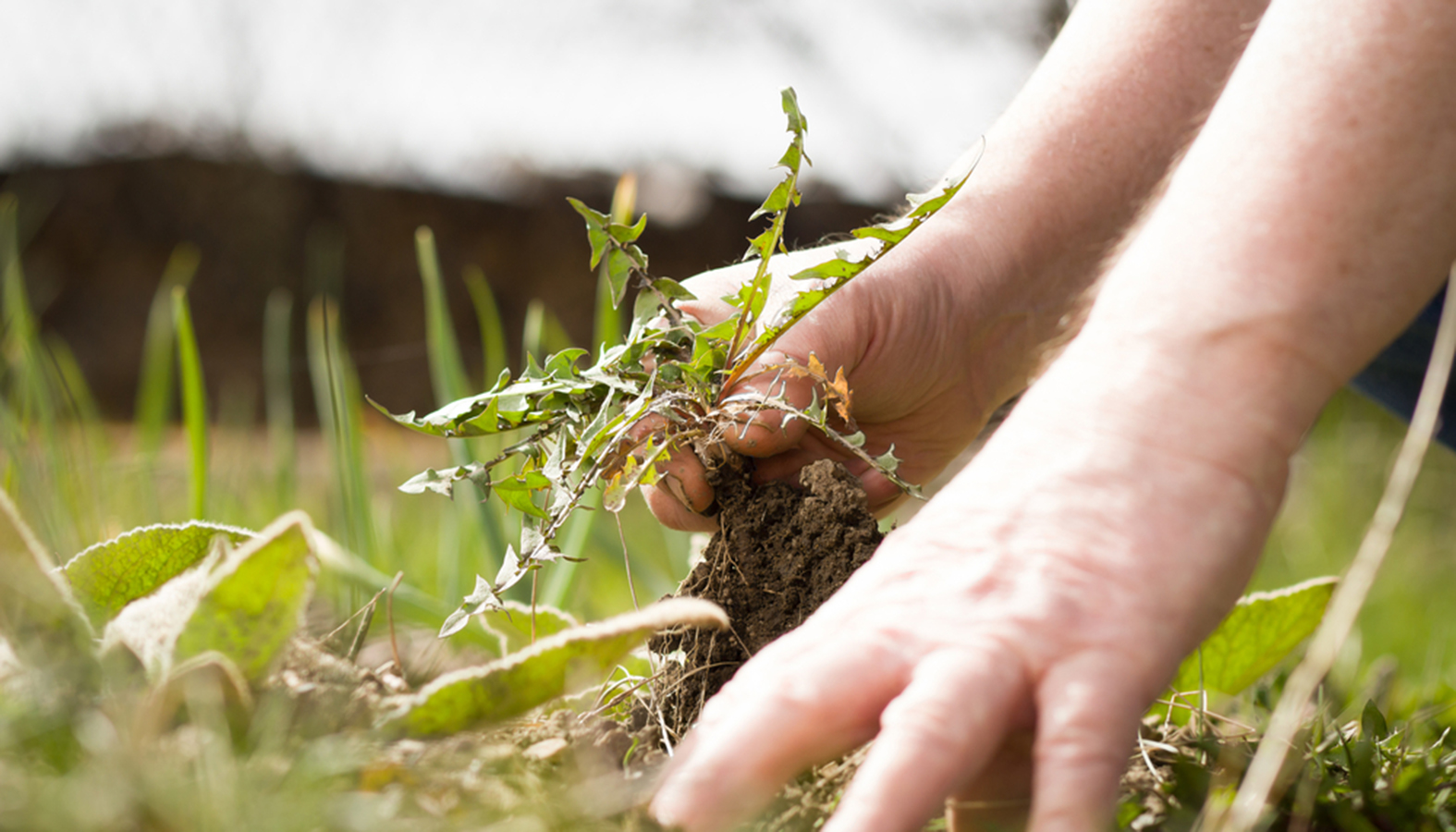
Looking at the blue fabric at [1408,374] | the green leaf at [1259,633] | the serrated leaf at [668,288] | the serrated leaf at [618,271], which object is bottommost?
the green leaf at [1259,633]

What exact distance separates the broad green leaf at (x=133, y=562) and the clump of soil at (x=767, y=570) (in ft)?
1.19

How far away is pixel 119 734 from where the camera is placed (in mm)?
433

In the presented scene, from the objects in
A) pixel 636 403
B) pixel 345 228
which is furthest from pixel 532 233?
pixel 636 403

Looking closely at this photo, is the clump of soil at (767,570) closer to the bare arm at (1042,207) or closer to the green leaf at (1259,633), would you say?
the bare arm at (1042,207)

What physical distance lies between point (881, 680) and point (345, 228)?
6.60m

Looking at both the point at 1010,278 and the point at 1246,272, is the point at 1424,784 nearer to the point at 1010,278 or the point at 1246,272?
the point at 1246,272

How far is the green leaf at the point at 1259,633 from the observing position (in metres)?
0.85

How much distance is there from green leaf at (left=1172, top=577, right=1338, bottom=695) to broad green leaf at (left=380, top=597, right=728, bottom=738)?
23.3 inches

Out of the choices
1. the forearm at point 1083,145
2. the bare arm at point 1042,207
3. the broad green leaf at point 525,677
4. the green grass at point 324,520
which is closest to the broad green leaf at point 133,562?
the green grass at point 324,520

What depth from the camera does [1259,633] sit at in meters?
0.86

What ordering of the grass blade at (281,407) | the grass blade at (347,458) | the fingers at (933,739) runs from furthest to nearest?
the grass blade at (281,407) < the grass blade at (347,458) < the fingers at (933,739)

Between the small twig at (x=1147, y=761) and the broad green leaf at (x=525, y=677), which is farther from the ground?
the broad green leaf at (x=525, y=677)

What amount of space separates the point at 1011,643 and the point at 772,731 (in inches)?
4.9

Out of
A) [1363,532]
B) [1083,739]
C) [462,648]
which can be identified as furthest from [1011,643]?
[1363,532]
